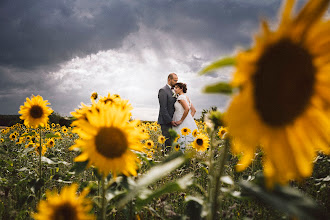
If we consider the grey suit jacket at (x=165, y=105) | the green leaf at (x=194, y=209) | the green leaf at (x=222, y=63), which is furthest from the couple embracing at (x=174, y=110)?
the green leaf at (x=222, y=63)

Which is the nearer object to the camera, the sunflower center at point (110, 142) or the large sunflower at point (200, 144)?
the sunflower center at point (110, 142)

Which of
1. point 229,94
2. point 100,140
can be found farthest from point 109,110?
point 229,94

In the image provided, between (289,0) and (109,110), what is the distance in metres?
0.84

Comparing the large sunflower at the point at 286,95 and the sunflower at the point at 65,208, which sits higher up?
the large sunflower at the point at 286,95

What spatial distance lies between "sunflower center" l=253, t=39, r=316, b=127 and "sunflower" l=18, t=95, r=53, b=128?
2.77m

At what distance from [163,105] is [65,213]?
20.5 feet

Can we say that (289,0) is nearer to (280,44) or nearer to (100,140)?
(280,44)

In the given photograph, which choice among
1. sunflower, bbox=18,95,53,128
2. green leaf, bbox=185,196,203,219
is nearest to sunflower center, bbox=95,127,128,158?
green leaf, bbox=185,196,203,219

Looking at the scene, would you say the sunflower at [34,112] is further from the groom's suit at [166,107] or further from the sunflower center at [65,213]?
the groom's suit at [166,107]

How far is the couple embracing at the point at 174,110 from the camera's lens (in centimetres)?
722

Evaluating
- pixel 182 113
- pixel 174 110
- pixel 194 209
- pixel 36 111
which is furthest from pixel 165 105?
pixel 194 209

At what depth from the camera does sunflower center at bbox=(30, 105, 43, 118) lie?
2766 mm

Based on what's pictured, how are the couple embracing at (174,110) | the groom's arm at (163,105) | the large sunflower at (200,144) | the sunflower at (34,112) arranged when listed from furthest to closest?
the couple embracing at (174,110)
the groom's arm at (163,105)
the large sunflower at (200,144)
the sunflower at (34,112)

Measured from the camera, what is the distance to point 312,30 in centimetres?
61
